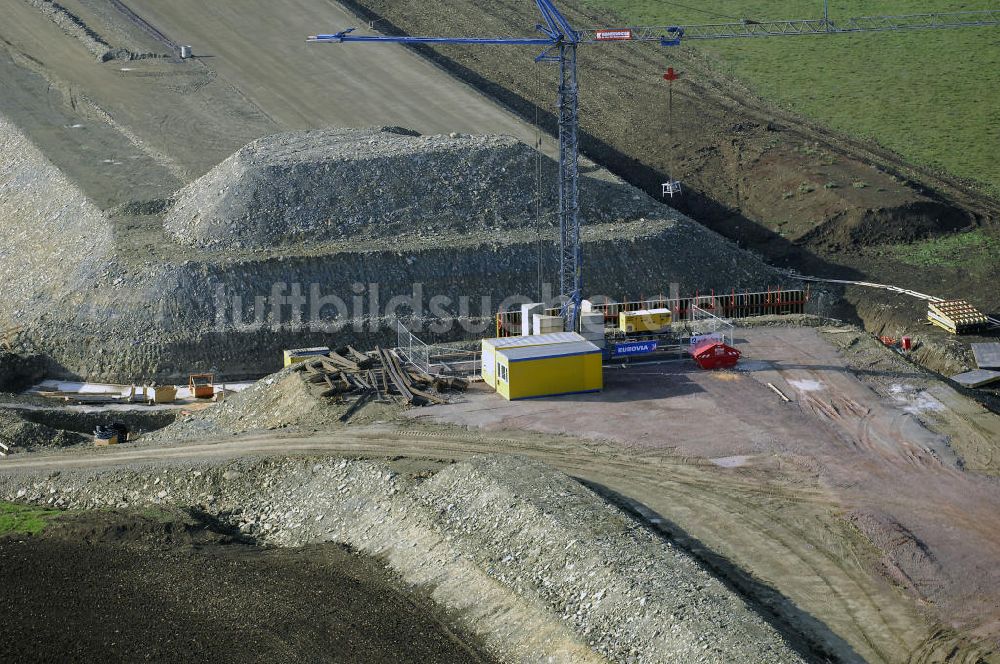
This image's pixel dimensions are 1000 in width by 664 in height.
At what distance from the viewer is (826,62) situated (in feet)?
245

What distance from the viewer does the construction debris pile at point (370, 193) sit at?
47.7 m

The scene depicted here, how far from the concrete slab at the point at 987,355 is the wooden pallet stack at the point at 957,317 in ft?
7.38

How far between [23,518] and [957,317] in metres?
34.0

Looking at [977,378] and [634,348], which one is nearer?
[634,348]

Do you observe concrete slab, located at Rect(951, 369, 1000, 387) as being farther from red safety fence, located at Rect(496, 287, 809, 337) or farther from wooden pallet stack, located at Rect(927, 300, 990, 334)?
red safety fence, located at Rect(496, 287, 809, 337)

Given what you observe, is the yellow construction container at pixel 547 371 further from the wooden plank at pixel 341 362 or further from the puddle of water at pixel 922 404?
the puddle of water at pixel 922 404

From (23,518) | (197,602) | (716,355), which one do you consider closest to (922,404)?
(716,355)

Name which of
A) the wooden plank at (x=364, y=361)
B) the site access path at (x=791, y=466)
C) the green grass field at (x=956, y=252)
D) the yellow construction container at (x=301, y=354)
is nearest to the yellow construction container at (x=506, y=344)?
the site access path at (x=791, y=466)

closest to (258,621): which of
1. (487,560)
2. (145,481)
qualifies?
(487,560)

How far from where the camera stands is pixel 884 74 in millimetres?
72875

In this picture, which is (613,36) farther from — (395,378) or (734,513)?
(734,513)

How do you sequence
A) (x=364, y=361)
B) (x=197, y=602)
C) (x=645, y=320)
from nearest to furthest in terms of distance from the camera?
(x=197, y=602)
(x=364, y=361)
(x=645, y=320)

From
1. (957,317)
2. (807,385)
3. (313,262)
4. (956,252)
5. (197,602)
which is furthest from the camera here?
(956,252)

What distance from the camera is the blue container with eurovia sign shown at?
130 feet
